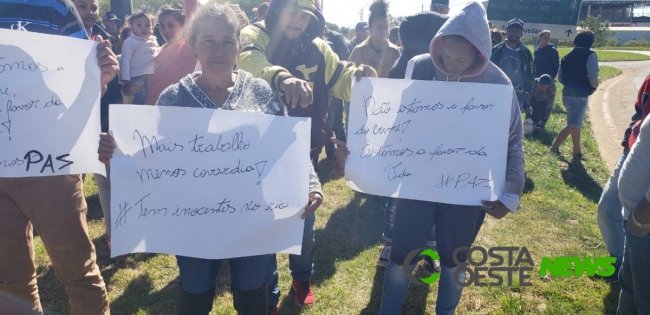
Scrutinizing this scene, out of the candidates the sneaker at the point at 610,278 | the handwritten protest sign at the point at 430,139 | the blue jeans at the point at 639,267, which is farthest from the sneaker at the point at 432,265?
the handwritten protest sign at the point at 430,139

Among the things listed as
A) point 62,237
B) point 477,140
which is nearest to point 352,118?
point 477,140

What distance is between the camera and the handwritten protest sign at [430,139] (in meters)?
2.00

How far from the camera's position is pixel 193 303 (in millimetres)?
1914

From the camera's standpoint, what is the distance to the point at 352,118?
209cm

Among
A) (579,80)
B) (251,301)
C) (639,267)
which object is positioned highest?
(579,80)

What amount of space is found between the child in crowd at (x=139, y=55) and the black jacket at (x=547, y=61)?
24.3ft

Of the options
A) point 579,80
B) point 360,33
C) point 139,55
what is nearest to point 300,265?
point 139,55

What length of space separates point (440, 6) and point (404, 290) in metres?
3.32

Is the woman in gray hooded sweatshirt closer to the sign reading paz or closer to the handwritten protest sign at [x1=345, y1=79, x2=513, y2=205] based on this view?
the handwritten protest sign at [x1=345, y1=79, x2=513, y2=205]

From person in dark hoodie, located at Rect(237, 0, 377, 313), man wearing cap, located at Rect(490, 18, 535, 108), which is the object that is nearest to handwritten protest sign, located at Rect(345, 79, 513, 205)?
person in dark hoodie, located at Rect(237, 0, 377, 313)

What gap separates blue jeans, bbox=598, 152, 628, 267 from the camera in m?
3.00

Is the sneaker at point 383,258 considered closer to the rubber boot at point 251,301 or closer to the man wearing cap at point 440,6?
the rubber boot at point 251,301

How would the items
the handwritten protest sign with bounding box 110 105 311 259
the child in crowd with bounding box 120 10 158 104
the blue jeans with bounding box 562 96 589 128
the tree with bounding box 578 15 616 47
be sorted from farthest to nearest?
the tree with bounding box 578 15 616 47
the blue jeans with bounding box 562 96 589 128
the child in crowd with bounding box 120 10 158 104
the handwritten protest sign with bounding box 110 105 311 259

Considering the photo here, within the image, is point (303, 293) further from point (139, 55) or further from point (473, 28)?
point (139, 55)
